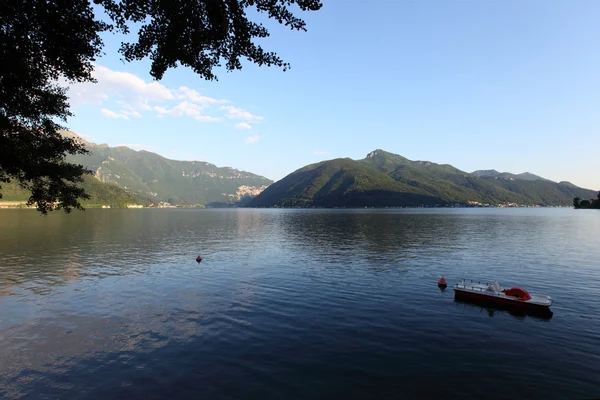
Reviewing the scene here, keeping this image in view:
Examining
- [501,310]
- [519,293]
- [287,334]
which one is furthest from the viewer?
[519,293]

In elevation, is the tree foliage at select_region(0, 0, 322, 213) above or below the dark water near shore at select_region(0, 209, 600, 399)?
above

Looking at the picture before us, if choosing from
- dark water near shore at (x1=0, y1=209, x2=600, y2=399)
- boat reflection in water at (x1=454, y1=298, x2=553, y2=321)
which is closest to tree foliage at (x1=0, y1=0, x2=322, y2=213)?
dark water near shore at (x1=0, y1=209, x2=600, y2=399)

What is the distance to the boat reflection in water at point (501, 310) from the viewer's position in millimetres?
30453

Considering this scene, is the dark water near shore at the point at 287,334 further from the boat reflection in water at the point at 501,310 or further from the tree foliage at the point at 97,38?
the tree foliage at the point at 97,38

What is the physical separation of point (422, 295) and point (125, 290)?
118ft

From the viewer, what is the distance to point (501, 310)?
32.5 metres

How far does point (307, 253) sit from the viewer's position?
66625 millimetres

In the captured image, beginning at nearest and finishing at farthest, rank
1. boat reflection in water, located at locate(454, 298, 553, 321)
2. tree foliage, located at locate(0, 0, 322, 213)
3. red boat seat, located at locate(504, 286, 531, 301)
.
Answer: tree foliage, located at locate(0, 0, 322, 213), boat reflection in water, located at locate(454, 298, 553, 321), red boat seat, located at locate(504, 286, 531, 301)

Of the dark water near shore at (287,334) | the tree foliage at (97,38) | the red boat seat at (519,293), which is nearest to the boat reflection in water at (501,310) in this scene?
the dark water near shore at (287,334)

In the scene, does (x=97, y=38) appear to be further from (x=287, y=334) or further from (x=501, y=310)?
(x=501, y=310)

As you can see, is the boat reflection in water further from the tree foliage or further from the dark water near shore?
the tree foliage

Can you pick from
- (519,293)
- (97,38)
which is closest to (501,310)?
(519,293)

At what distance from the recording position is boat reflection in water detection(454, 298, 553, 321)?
99.9ft

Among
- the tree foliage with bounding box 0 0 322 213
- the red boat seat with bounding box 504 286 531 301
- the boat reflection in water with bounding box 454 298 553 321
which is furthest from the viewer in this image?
the red boat seat with bounding box 504 286 531 301
